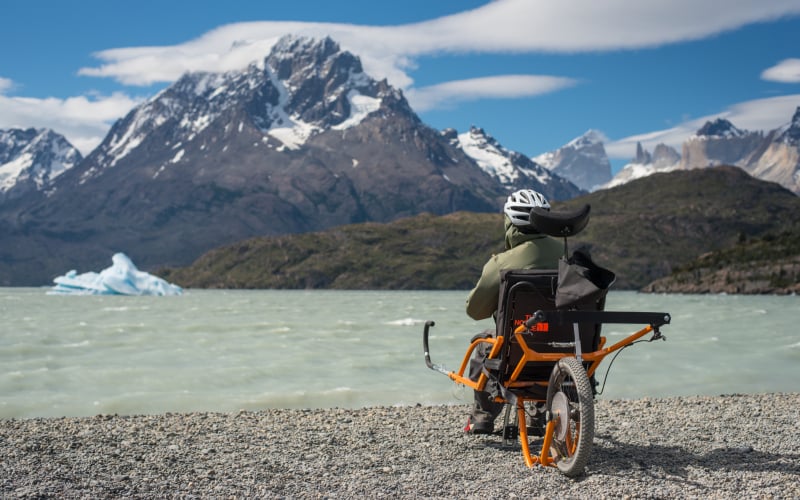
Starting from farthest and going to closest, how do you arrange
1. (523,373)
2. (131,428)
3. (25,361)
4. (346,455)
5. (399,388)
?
(25,361), (399,388), (131,428), (346,455), (523,373)

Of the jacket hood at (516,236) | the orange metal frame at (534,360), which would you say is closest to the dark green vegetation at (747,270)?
the jacket hood at (516,236)

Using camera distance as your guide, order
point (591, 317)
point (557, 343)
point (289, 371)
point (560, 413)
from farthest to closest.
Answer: point (289, 371), point (557, 343), point (560, 413), point (591, 317)

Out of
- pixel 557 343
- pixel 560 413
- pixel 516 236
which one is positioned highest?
pixel 516 236

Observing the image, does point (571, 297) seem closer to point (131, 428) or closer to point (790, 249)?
point (131, 428)

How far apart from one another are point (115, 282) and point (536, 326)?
475ft

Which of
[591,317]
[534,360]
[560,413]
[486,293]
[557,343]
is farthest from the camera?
[486,293]

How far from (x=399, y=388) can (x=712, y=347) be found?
1598 centimetres

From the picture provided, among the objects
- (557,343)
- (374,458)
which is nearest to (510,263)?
(557,343)

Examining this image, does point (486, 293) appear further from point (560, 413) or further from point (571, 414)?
point (571, 414)

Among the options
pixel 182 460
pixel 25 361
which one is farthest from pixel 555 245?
pixel 25 361

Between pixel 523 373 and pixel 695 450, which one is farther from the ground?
pixel 523 373

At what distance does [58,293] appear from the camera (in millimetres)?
164125

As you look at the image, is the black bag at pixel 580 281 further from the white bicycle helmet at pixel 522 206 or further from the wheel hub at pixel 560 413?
the white bicycle helmet at pixel 522 206

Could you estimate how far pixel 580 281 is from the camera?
728 centimetres
